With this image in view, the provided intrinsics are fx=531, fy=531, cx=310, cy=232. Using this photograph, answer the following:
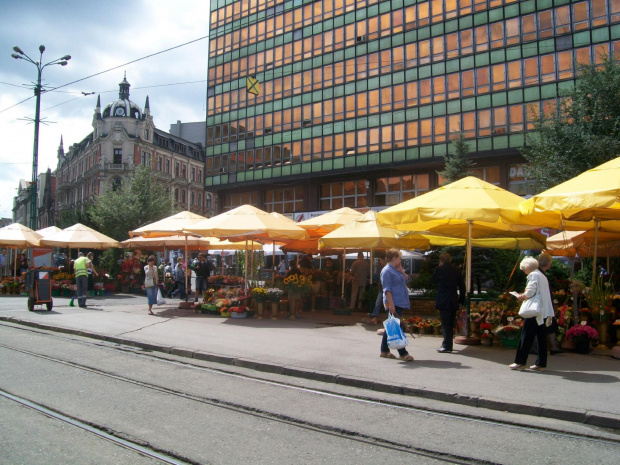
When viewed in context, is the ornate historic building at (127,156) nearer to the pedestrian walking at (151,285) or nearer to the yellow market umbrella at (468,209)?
the pedestrian walking at (151,285)

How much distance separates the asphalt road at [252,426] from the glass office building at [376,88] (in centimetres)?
2698

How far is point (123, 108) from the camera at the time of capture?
73.6 m

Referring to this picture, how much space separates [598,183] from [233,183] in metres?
40.6

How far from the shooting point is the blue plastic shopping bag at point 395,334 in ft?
27.0

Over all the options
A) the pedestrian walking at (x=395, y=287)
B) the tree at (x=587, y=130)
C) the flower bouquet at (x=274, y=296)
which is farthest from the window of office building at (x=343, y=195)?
the pedestrian walking at (x=395, y=287)

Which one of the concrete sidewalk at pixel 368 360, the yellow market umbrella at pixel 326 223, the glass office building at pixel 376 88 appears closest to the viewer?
the concrete sidewalk at pixel 368 360

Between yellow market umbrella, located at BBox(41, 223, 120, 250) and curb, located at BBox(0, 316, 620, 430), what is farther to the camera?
yellow market umbrella, located at BBox(41, 223, 120, 250)

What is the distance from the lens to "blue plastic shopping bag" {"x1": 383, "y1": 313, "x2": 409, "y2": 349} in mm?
8234

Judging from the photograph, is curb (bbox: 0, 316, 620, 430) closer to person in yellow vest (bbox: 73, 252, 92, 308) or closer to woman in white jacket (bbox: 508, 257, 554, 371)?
woman in white jacket (bbox: 508, 257, 554, 371)

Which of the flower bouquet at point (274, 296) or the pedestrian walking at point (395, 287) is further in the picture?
the flower bouquet at point (274, 296)

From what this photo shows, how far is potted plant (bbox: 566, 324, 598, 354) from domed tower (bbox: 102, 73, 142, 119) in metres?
72.8

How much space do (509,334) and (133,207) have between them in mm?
34866

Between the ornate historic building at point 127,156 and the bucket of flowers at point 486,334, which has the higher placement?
the ornate historic building at point 127,156

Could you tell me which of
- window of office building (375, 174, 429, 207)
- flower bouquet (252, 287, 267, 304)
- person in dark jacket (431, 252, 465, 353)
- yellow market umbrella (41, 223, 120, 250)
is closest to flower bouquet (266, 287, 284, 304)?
flower bouquet (252, 287, 267, 304)
